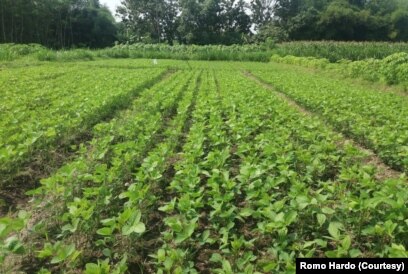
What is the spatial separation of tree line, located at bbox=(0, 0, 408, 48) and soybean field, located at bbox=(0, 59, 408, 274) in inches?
1656

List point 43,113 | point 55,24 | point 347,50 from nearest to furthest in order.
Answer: point 43,113 < point 347,50 < point 55,24

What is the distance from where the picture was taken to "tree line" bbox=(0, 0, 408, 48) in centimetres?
4953

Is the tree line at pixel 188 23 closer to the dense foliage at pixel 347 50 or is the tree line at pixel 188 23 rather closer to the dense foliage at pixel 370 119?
the dense foliage at pixel 347 50

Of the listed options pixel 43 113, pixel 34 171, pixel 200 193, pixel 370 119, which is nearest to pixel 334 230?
pixel 200 193

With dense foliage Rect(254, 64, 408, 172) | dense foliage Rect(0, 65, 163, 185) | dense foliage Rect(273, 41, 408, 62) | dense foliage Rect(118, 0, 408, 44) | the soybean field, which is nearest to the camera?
the soybean field

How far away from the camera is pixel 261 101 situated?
32.2 ft

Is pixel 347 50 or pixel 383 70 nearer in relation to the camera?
pixel 383 70

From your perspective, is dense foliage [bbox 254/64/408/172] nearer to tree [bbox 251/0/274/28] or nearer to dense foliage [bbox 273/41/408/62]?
dense foliage [bbox 273/41/408/62]

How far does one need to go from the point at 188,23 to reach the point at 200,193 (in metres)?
60.7

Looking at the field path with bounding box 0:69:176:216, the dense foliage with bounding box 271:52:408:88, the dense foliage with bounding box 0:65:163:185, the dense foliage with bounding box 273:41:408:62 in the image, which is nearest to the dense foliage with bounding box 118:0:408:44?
the dense foliage with bounding box 273:41:408:62

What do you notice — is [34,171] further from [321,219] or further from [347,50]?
[347,50]

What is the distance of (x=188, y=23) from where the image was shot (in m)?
61.1

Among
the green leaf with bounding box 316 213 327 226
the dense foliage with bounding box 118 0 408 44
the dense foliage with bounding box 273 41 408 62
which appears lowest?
the green leaf with bounding box 316 213 327 226

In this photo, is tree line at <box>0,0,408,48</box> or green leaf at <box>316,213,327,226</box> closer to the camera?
green leaf at <box>316,213,327,226</box>
